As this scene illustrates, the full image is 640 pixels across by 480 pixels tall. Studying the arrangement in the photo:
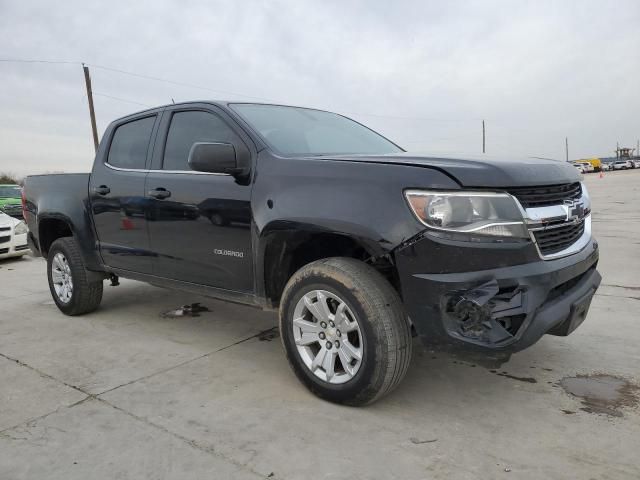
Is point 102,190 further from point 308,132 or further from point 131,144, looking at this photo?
point 308,132

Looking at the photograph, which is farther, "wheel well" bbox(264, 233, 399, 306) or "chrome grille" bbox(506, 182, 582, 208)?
"wheel well" bbox(264, 233, 399, 306)

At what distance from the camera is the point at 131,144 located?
440 centimetres

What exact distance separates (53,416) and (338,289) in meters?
1.74

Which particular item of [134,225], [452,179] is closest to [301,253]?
[452,179]

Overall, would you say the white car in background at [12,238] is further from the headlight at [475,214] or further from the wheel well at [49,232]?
the headlight at [475,214]

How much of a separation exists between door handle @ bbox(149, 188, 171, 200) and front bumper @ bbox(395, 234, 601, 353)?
1.96 metres

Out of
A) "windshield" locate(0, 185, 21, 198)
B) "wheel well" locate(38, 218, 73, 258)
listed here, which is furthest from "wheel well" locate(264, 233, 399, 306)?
"windshield" locate(0, 185, 21, 198)

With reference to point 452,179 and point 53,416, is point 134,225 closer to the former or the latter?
point 53,416

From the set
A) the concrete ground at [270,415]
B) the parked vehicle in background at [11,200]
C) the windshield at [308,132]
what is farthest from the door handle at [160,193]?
the parked vehicle in background at [11,200]

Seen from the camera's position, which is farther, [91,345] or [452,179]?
[91,345]

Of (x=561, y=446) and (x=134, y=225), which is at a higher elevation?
(x=134, y=225)

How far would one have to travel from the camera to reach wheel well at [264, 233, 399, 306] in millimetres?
3037

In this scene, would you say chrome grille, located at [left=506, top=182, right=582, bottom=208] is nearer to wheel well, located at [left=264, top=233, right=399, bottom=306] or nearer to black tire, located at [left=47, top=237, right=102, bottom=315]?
→ wheel well, located at [left=264, top=233, right=399, bottom=306]

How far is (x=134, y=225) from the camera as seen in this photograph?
4105mm
